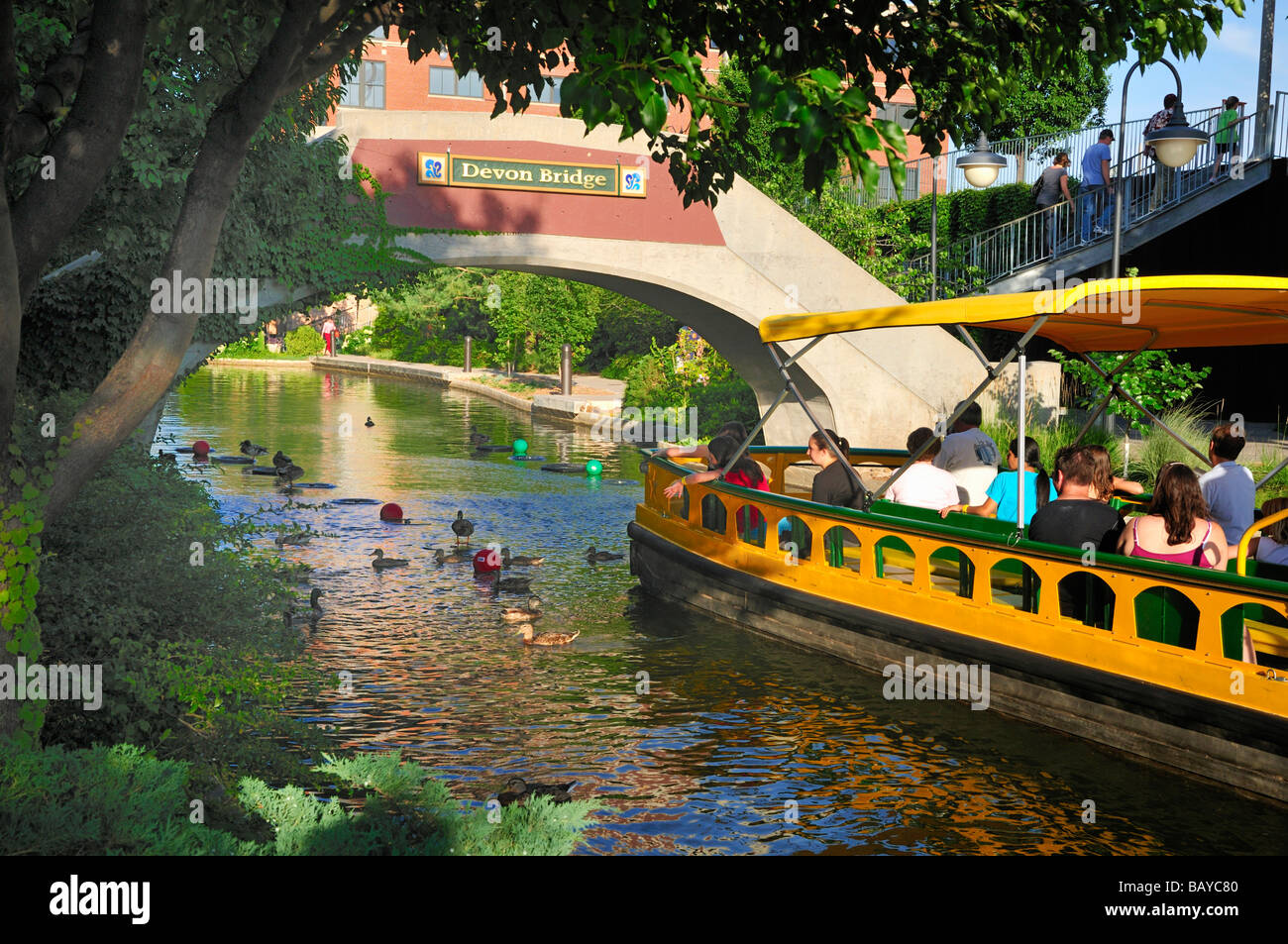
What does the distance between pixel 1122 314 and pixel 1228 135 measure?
18.9 metres

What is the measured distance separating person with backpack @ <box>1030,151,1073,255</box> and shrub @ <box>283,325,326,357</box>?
4937 centimetres

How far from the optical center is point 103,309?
1505 centimetres

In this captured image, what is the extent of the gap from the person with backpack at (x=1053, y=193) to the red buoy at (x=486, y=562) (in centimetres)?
1605

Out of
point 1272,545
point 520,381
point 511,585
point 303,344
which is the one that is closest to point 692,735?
point 1272,545

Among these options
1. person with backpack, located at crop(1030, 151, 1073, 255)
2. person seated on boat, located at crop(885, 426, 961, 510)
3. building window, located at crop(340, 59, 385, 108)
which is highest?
building window, located at crop(340, 59, 385, 108)

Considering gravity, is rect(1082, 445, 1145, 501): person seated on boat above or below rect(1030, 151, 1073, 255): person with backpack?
below

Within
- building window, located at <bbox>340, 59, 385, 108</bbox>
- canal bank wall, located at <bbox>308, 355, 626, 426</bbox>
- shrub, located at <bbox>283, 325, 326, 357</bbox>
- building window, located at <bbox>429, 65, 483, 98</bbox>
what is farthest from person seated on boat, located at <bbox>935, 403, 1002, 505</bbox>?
shrub, located at <bbox>283, 325, 326, 357</bbox>

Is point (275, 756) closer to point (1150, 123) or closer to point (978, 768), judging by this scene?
point (978, 768)

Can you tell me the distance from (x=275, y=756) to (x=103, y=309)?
934cm

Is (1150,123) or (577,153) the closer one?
(577,153)

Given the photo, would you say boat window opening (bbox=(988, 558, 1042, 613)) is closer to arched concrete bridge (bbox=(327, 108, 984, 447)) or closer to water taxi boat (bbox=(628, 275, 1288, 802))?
water taxi boat (bbox=(628, 275, 1288, 802))

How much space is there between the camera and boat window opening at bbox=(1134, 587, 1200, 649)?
8211 millimetres
